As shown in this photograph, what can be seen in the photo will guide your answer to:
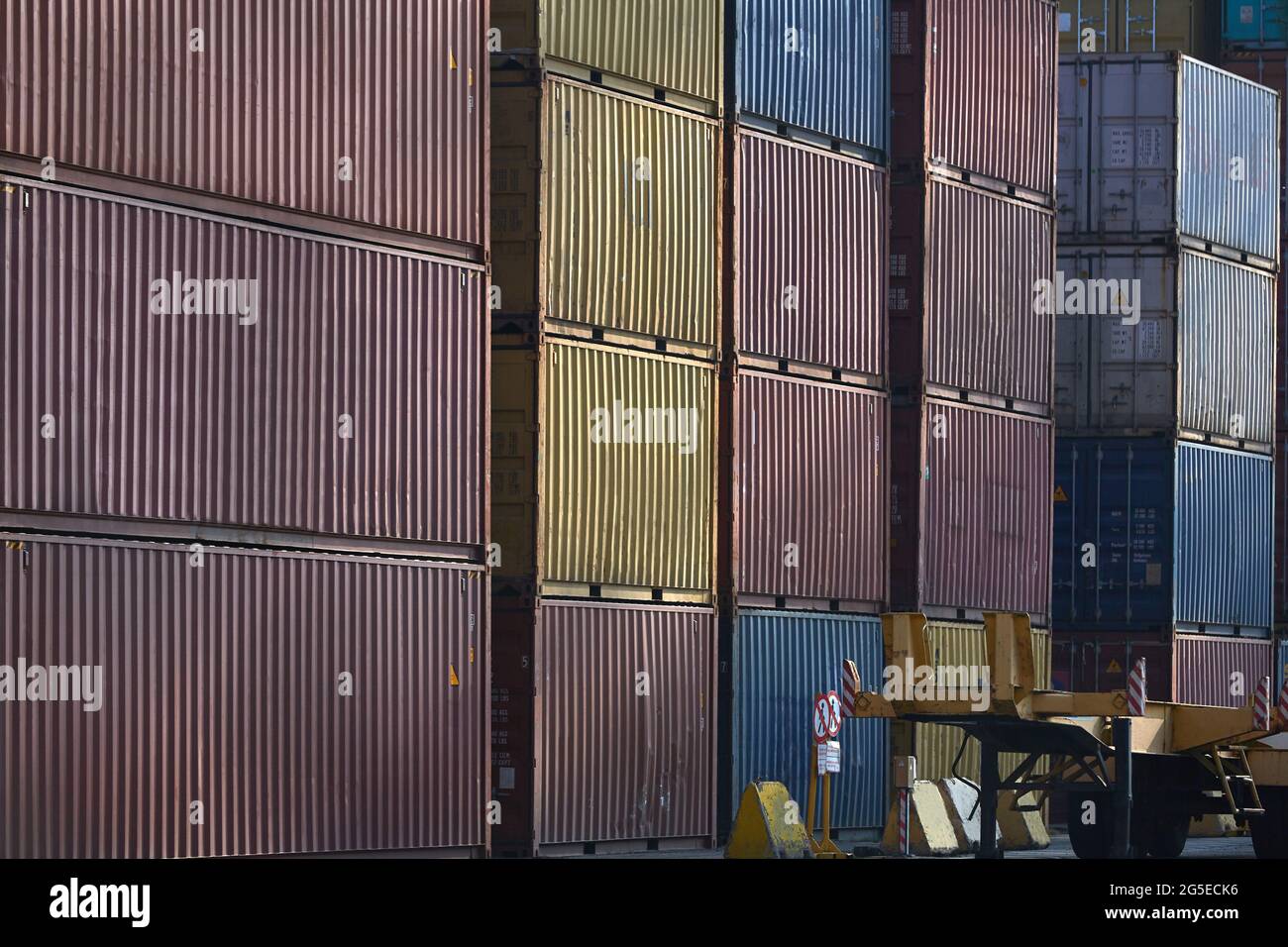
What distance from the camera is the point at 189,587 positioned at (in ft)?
73.8

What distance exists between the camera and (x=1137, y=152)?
38094 millimetres

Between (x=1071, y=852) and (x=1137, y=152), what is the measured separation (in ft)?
44.7

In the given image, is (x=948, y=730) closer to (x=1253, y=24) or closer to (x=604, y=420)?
(x=604, y=420)

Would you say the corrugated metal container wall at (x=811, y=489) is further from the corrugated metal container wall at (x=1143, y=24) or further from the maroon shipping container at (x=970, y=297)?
the corrugated metal container wall at (x=1143, y=24)

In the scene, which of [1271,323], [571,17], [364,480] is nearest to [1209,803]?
[364,480]

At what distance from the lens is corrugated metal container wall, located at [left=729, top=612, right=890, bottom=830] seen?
100 feet

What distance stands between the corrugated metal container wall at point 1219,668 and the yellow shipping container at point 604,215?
1152cm

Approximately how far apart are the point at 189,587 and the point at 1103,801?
10.7m

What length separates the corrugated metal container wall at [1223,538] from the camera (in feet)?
124

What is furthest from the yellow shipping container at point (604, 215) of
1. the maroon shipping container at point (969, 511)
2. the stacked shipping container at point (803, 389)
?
the maroon shipping container at point (969, 511)

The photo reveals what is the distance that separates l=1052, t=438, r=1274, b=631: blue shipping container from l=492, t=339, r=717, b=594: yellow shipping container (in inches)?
383

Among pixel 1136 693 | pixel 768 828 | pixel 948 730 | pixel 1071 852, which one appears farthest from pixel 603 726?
pixel 948 730

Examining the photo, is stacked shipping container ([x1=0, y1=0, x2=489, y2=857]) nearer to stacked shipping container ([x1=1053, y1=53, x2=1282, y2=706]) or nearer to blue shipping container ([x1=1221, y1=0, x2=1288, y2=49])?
stacked shipping container ([x1=1053, y1=53, x2=1282, y2=706])
